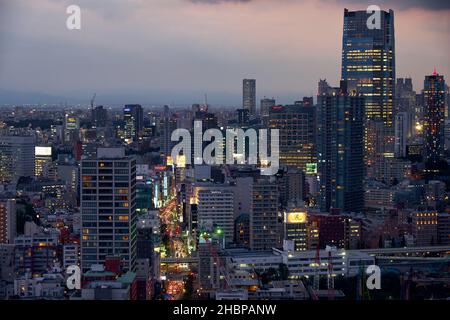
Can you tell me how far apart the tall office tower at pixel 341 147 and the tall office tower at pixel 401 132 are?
2.13 ft

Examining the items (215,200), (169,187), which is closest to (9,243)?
(215,200)

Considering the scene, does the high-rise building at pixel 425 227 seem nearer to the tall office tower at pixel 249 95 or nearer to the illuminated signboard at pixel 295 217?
the illuminated signboard at pixel 295 217

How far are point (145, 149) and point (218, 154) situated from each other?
1.13 metres

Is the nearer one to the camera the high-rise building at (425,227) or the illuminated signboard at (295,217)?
the illuminated signboard at (295,217)

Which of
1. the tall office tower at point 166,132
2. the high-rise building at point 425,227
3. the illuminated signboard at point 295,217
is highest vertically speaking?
the tall office tower at point 166,132

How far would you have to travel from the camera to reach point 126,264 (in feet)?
18.4

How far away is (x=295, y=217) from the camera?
807cm

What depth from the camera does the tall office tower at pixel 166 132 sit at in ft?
31.8

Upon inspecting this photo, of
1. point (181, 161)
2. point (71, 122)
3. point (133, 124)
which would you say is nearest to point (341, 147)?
point (181, 161)

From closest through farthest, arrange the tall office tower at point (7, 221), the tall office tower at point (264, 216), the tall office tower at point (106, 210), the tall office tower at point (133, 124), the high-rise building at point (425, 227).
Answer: the tall office tower at point (106, 210), the tall office tower at point (7, 221), the tall office tower at point (264, 216), the high-rise building at point (425, 227), the tall office tower at point (133, 124)

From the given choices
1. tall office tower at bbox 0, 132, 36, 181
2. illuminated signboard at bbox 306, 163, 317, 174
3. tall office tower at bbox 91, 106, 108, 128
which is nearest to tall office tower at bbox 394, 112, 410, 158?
illuminated signboard at bbox 306, 163, 317, 174

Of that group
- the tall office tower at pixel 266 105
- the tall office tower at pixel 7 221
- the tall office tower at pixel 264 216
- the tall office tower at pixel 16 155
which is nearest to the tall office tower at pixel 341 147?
the tall office tower at pixel 266 105

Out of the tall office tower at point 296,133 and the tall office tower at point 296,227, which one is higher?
the tall office tower at point 296,133
